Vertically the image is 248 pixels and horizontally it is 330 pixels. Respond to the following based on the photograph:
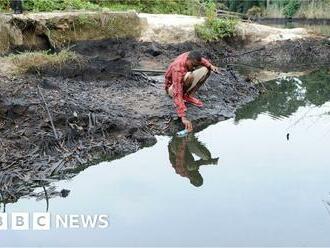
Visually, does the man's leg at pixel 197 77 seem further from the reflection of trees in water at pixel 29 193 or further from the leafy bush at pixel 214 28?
the leafy bush at pixel 214 28

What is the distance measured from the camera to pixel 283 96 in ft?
36.9

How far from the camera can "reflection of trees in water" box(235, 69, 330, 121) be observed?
981cm

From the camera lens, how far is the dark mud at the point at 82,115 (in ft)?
21.0

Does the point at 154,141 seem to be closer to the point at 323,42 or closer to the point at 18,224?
the point at 18,224

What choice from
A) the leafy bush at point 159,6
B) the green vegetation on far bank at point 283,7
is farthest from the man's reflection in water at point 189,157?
the green vegetation on far bank at point 283,7

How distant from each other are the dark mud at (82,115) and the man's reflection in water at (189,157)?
0.34m

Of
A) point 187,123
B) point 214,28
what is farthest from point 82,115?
point 214,28

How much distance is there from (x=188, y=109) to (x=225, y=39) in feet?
25.3

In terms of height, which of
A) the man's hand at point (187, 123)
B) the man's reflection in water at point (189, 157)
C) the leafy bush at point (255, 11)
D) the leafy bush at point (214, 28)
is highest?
the leafy bush at point (214, 28)

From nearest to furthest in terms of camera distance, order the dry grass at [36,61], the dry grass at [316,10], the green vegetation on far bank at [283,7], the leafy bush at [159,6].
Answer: the dry grass at [36,61] < the leafy bush at [159,6] < the dry grass at [316,10] < the green vegetation on far bank at [283,7]

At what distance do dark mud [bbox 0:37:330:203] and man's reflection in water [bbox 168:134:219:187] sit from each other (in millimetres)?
337

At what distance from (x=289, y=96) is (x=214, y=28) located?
4889 millimetres

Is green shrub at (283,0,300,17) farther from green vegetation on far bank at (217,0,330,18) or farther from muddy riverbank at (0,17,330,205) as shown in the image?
muddy riverbank at (0,17,330,205)

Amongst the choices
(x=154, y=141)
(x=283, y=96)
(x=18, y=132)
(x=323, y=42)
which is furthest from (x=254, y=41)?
(x=18, y=132)
